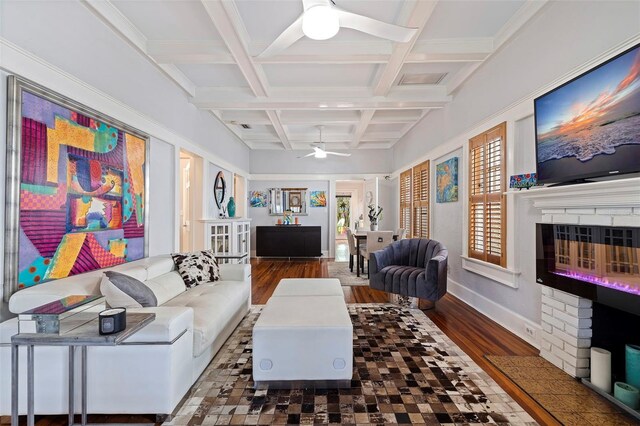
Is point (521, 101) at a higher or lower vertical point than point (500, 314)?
higher

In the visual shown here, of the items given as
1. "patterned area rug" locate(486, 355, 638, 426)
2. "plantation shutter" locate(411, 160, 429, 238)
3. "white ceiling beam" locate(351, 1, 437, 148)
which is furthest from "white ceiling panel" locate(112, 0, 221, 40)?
"plantation shutter" locate(411, 160, 429, 238)

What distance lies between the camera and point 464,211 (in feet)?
13.0

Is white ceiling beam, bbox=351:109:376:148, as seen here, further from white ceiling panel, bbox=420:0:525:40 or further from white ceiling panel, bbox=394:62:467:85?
white ceiling panel, bbox=420:0:525:40

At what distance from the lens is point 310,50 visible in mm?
3072

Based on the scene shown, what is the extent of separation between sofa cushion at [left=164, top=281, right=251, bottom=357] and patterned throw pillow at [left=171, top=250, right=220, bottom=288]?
10 cm

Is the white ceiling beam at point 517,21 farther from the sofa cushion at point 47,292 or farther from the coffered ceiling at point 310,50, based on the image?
the sofa cushion at point 47,292

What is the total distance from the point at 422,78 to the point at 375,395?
12.8ft

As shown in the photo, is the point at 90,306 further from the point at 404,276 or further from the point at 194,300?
the point at 404,276

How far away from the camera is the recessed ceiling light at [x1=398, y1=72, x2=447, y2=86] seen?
3.93m

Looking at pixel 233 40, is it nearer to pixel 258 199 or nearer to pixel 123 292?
pixel 123 292

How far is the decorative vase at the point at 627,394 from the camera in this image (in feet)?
5.78

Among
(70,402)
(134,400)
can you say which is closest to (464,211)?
(134,400)

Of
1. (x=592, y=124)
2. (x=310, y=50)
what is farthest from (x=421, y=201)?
(x=592, y=124)

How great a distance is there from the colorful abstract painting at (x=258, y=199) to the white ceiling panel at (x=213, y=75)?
13.8 ft
